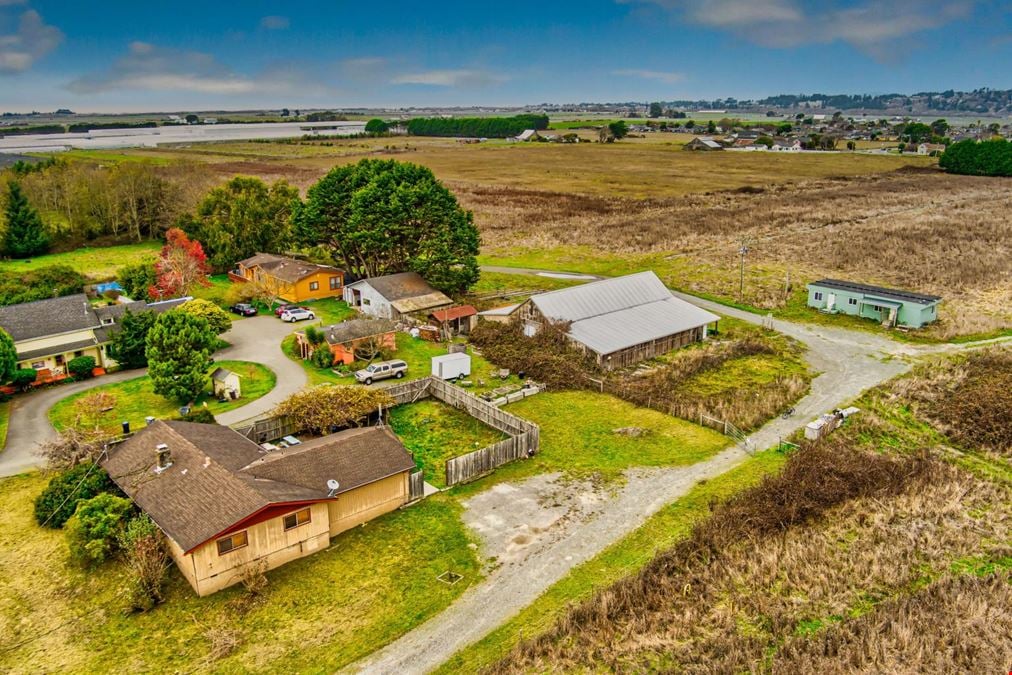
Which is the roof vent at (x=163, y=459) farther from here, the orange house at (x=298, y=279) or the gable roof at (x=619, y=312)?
the orange house at (x=298, y=279)

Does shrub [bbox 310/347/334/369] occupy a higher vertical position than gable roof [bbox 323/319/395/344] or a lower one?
lower

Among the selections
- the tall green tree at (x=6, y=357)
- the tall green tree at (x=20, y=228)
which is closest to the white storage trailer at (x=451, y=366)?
the tall green tree at (x=6, y=357)

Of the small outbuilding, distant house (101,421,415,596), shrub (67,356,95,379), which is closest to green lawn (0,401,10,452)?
shrub (67,356,95,379)

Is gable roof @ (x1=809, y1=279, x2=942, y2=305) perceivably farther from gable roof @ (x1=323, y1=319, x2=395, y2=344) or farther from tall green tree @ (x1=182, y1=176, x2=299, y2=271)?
tall green tree @ (x1=182, y1=176, x2=299, y2=271)

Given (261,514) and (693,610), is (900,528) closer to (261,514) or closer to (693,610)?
(693,610)

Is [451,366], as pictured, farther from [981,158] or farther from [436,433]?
[981,158]

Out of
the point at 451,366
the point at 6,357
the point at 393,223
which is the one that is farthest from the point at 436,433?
the point at 393,223
